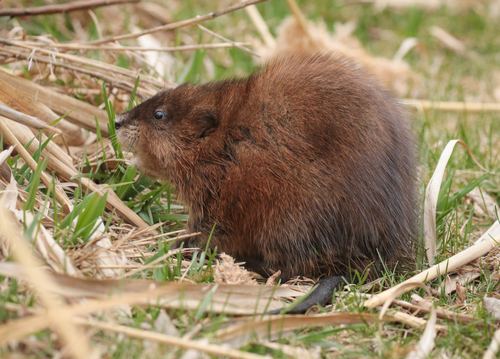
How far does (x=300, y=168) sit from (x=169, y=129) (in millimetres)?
988

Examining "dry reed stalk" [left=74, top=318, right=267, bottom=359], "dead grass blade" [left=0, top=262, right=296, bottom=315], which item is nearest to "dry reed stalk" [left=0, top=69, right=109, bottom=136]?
"dead grass blade" [left=0, top=262, right=296, bottom=315]

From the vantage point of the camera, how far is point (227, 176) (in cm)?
348

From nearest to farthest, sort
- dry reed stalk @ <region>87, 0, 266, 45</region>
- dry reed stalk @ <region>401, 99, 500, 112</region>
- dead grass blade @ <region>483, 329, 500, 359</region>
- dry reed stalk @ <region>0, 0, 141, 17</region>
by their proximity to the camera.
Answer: dead grass blade @ <region>483, 329, 500, 359</region>
dry reed stalk @ <region>87, 0, 266, 45</region>
dry reed stalk @ <region>0, 0, 141, 17</region>
dry reed stalk @ <region>401, 99, 500, 112</region>

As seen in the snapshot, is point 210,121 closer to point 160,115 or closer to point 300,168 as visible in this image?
point 160,115

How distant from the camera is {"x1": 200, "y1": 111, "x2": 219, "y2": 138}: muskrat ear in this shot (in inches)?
143

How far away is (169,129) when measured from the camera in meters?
3.74

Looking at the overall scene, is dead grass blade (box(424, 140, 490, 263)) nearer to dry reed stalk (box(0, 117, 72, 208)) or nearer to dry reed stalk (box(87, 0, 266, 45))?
dry reed stalk (box(87, 0, 266, 45))

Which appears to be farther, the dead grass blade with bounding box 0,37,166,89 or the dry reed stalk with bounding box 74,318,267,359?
the dead grass blade with bounding box 0,37,166,89

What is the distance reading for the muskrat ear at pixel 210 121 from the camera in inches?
143

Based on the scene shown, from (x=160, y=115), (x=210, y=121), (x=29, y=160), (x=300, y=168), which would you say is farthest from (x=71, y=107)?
(x=300, y=168)

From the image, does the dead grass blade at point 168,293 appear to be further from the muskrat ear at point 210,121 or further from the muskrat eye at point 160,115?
the muskrat eye at point 160,115

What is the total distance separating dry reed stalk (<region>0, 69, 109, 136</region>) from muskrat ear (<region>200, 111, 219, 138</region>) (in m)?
1.09

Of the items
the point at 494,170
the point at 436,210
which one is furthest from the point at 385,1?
the point at 436,210

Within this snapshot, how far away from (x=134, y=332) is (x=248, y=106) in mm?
1741
